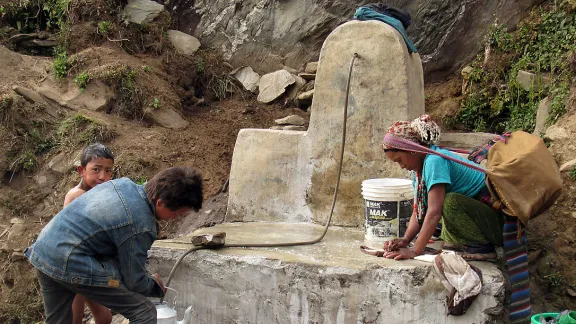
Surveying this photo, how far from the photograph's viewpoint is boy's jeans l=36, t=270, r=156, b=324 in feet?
11.3

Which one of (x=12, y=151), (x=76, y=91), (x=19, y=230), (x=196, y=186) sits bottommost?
(x=19, y=230)

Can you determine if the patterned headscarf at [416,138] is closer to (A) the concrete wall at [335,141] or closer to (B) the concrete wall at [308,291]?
(B) the concrete wall at [308,291]

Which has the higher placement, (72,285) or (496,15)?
→ (496,15)

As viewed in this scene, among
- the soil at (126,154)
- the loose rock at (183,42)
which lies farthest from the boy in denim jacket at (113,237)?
the loose rock at (183,42)

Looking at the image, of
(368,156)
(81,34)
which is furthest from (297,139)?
(81,34)

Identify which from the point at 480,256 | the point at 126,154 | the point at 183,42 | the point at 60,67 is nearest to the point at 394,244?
the point at 480,256

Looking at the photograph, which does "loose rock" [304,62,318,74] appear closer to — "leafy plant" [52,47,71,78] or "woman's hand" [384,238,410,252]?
"leafy plant" [52,47,71,78]

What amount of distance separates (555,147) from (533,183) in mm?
1717

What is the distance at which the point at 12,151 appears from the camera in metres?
8.11

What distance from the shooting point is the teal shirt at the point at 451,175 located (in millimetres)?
3955

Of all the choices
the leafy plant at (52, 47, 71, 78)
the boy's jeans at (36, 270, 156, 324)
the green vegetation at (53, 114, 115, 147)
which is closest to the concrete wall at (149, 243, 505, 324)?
the boy's jeans at (36, 270, 156, 324)

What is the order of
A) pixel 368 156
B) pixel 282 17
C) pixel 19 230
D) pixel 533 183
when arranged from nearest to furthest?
1. pixel 533 183
2. pixel 368 156
3. pixel 19 230
4. pixel 282 17

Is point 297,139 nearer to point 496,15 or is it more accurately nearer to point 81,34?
point 496,15

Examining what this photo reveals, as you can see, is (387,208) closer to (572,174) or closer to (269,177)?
(269,177)
